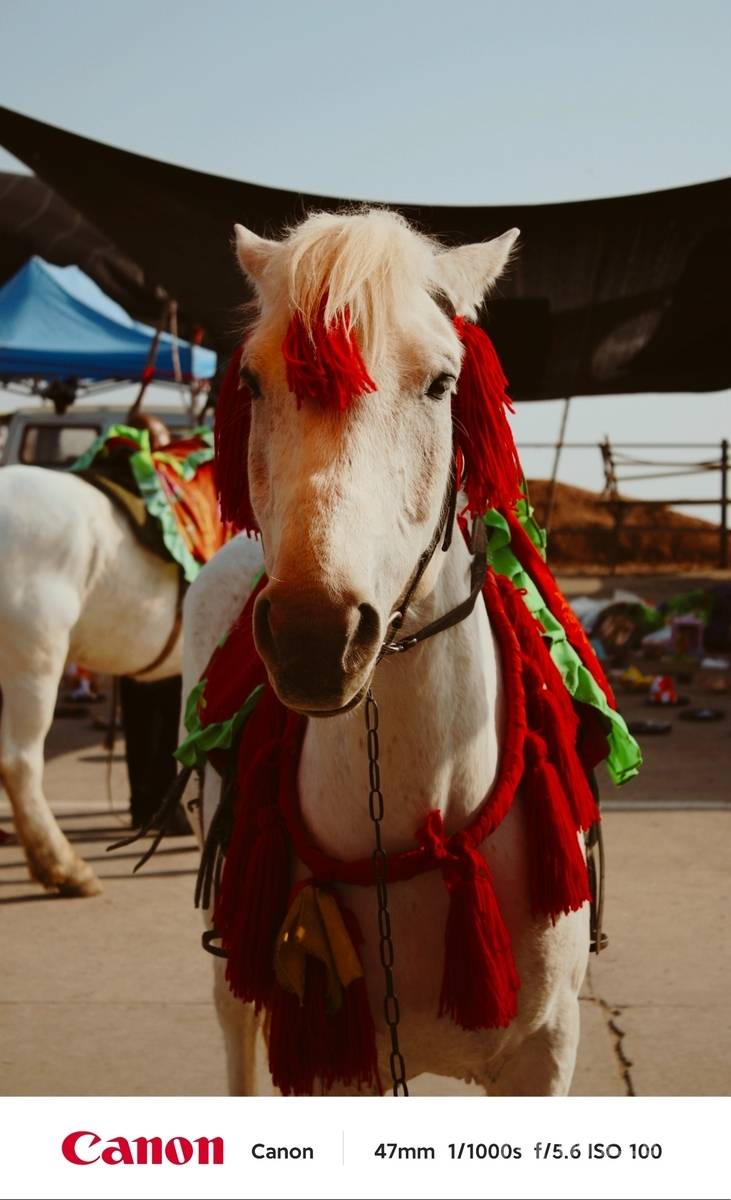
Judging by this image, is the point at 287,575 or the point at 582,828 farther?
the point at 582,828

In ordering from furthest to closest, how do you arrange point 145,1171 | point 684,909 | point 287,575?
point 684,909 < point 145,1171 < point 287,575

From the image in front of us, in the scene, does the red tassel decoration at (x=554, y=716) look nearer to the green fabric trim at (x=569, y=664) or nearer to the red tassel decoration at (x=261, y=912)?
the green fabric trim at (x=569, y=664)

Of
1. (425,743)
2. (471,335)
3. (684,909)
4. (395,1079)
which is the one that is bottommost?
(684,909)

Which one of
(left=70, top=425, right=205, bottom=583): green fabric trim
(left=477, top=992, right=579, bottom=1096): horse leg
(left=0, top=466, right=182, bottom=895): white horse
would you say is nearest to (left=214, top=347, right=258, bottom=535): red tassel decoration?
(left=477, top=992, right=579, bottom=1096): horse leg

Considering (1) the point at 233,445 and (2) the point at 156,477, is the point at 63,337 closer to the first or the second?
(2) the point at 156,477

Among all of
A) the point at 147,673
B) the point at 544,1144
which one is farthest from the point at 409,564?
the point at 147,673

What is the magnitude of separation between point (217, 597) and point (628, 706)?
19.3 feet

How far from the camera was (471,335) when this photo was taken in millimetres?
1662

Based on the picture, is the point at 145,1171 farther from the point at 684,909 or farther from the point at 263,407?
the point at 684,909

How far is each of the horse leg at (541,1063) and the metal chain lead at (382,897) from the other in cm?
23

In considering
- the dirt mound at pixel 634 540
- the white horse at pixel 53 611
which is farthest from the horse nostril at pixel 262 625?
the dirt mound at pixel 634 540

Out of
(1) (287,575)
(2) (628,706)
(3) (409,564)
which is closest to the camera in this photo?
(1) (287,575)

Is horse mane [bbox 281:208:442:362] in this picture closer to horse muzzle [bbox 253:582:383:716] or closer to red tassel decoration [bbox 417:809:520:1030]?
horse muzzle [bbox 253:582:383:716]

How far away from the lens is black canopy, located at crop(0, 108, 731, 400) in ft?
15.5
